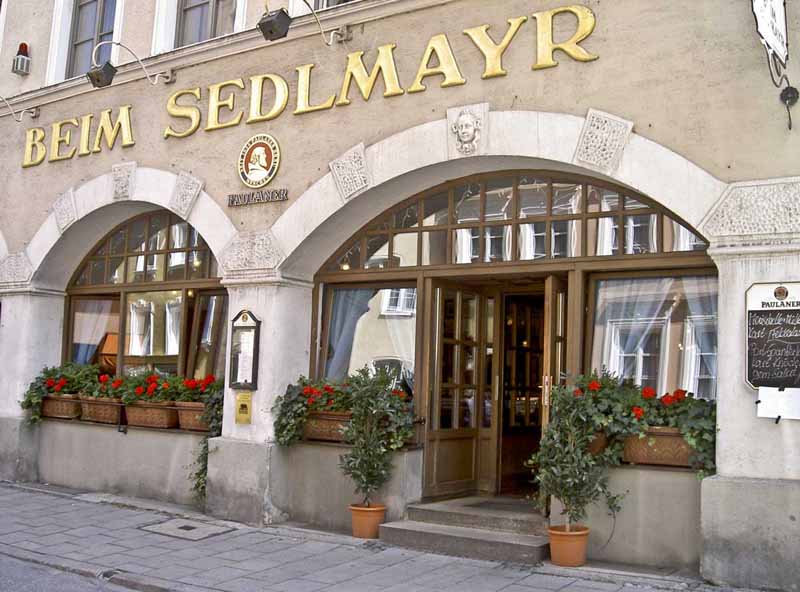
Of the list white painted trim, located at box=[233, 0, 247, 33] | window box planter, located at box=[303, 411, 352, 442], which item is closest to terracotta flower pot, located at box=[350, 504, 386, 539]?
window box planter, located at box=[303, 411, 352, 442]

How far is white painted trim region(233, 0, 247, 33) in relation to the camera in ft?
33.1

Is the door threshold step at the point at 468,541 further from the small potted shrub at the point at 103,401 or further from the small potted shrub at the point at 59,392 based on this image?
the small potted shrub at the point at 59,392

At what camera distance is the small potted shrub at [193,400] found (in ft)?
33.0

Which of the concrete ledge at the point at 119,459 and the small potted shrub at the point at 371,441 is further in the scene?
the concrete ledge at the point at 119,459

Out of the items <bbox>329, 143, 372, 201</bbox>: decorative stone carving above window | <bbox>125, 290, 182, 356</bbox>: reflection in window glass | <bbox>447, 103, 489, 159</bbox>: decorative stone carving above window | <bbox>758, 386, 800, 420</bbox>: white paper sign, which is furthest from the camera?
<bbox>125, 290, 182, 356</bbox>: reflection in window glass

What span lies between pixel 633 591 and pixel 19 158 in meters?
10.1

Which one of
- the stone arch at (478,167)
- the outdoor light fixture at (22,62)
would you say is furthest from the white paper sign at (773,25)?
the outdoor light fixture at (22,62)

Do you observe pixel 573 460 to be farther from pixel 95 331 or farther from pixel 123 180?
pixel 95 331

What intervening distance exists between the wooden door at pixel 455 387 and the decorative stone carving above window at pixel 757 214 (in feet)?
9.77

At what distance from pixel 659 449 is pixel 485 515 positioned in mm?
1780

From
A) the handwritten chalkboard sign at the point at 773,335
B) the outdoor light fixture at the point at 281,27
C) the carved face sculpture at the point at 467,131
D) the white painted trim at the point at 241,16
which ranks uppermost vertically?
the white painted trim at the point at 241,16

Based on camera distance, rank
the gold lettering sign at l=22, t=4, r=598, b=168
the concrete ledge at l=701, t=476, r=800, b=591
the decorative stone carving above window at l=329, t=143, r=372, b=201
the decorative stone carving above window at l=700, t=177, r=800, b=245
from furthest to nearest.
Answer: the decorative stone carving above window at l=329, t=143, r=372, b=201
the gold lettering sign at l=22, t=4, r=598, b=168
the decorative stone carving above window at l=700, t=177, r=800, b=245
the concrete ledge at l=701, t=476, r=800, b=591

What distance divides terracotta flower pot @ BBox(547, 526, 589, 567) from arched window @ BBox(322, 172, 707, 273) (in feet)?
7.93

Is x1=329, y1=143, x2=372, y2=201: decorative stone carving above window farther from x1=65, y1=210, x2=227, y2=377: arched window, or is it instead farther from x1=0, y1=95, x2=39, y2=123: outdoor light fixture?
x1=0, y1=95, x2=39, y2=123: outdoor light fixture
